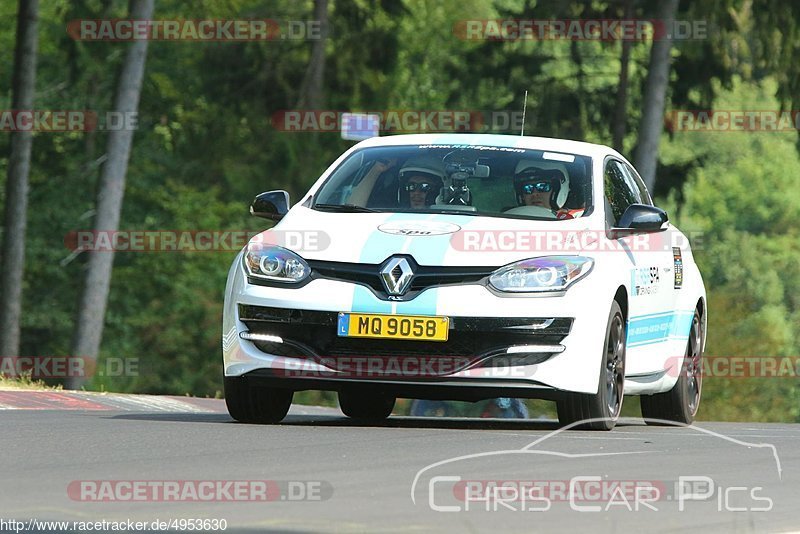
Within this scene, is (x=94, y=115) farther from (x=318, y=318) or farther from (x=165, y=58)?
(x=318, y=318)

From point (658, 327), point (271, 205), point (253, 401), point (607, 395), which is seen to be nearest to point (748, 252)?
point (658, 327)

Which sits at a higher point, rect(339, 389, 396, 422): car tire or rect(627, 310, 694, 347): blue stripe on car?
rect(627, 310, 694, 347): blue stripe on car

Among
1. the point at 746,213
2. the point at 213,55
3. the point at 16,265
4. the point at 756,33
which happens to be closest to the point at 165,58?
the point at 213,55

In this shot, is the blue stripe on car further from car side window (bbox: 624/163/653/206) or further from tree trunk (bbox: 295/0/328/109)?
tree trunk (bbox: 295/0/328/109)

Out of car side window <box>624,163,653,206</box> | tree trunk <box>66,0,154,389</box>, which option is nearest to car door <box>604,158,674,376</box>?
car side window <box>624,163,653,206</box>

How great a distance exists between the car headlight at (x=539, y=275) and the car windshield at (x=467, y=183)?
680 millimetres

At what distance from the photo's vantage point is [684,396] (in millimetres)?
13641

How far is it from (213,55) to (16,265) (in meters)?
15.5

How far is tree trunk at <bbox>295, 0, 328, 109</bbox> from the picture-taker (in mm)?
45281

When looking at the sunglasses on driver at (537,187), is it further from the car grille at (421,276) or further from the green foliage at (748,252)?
the green foliage at (748,252)

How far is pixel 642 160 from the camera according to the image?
32125 mm

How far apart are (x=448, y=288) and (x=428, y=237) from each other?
1.34ft

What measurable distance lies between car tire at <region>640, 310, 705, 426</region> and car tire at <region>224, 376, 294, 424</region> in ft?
10.1

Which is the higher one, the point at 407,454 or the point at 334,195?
the point at 334,195
